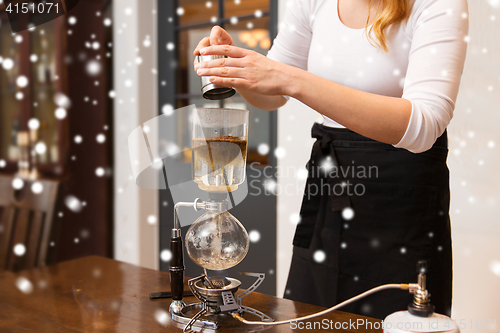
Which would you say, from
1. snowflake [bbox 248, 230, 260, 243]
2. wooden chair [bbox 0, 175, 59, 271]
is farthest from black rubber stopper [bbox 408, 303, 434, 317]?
snowflake [bbox 248, 230, 260, 243]

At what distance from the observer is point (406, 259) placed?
961 millimetres

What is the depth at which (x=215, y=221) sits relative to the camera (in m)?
0.76

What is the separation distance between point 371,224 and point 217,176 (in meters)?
0.44

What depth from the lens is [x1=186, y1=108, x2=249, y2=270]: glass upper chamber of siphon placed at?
28.9 inches

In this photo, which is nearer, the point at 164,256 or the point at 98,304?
the point at 98,304

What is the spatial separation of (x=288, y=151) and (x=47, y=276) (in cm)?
117

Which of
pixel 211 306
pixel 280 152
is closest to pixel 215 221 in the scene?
pixel 211 306

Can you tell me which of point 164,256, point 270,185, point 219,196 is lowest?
point 164,256

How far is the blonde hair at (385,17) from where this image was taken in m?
0.89

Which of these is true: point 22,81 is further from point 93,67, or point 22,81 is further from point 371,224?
point 371,224

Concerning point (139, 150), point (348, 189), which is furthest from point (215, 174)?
point (348, 189)

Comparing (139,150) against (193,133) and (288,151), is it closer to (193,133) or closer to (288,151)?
(193,133)

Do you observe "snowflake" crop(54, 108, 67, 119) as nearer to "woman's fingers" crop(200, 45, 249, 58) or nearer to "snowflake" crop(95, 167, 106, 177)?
"snowflake" crop(95, 167, 106, 177)

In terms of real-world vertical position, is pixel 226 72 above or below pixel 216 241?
above
